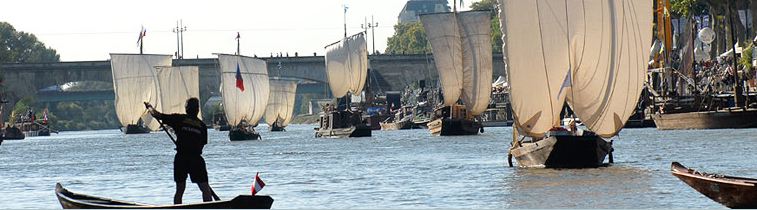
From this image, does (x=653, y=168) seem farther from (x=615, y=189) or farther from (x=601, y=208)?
(x=601, y=208)

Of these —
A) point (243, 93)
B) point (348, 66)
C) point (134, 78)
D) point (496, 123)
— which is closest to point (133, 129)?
point (134, 78)

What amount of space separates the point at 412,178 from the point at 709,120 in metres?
53.9

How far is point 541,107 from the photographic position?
5512 centimetres

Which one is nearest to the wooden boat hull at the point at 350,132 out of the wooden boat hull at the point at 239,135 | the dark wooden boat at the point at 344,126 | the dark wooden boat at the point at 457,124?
the dark wooden boat at the point at 344,126

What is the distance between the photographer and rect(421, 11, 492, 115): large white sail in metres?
113

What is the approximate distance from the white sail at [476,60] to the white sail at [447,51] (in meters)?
0.38

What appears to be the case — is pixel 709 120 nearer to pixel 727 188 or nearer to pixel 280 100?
pixel 727 188

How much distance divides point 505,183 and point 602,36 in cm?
669

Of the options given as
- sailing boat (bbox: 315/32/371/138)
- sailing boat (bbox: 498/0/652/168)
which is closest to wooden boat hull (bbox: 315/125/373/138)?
sailing boat (bbox: 315/32/371/138)

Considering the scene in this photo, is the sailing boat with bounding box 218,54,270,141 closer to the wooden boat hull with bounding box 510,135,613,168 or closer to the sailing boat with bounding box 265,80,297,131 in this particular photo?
the sailing boat with bounding box 265,80,297,131

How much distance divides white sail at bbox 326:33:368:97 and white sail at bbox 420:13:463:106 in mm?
21771

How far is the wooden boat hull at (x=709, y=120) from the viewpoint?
106 metres

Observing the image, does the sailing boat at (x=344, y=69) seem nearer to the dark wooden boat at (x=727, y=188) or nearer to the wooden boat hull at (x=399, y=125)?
the wooden boat hull at (x=399, y=125)

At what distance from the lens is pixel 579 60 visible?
5525cm
